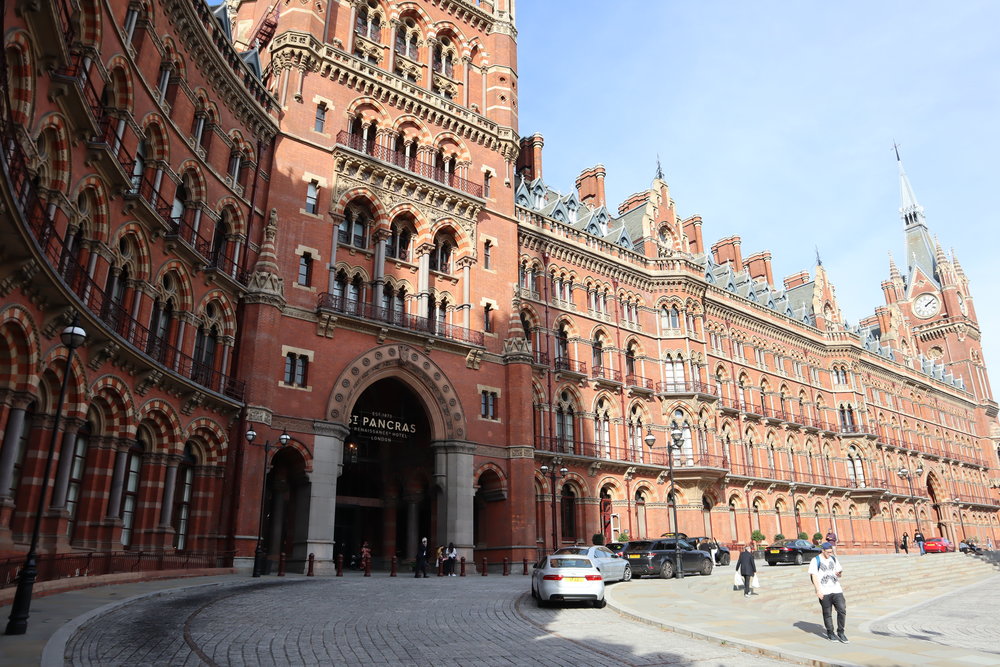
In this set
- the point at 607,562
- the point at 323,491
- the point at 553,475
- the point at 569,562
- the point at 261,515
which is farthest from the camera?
the point at 553,475

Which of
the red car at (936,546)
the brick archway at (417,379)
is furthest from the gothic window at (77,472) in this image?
the red car at (936,546)

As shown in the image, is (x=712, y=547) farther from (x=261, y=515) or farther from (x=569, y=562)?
(x=261, y=515)

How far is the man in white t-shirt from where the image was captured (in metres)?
12.8

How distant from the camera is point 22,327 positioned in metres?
15.2

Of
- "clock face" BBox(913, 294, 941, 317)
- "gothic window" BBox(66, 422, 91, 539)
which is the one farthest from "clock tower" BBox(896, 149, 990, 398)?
"gothic window" BBox(66, 422, 91, 539)

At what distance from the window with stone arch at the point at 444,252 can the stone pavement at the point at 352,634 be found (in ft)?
68.7

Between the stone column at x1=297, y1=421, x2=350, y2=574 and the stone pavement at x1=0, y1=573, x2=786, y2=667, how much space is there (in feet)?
31.5

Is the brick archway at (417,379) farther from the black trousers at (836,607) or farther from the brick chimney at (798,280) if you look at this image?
the brick chimney at (798,280)

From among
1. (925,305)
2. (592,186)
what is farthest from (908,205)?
(592,186)

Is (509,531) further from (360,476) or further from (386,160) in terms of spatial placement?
(386,160)

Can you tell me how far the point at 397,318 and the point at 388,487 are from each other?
933 cm

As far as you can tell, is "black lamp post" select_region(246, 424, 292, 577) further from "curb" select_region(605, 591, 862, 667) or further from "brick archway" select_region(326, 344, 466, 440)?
"curb" select_region(605, 591, 862, 667)

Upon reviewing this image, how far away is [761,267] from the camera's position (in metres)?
71.0

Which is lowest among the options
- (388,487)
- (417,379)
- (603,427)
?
(388,487)
